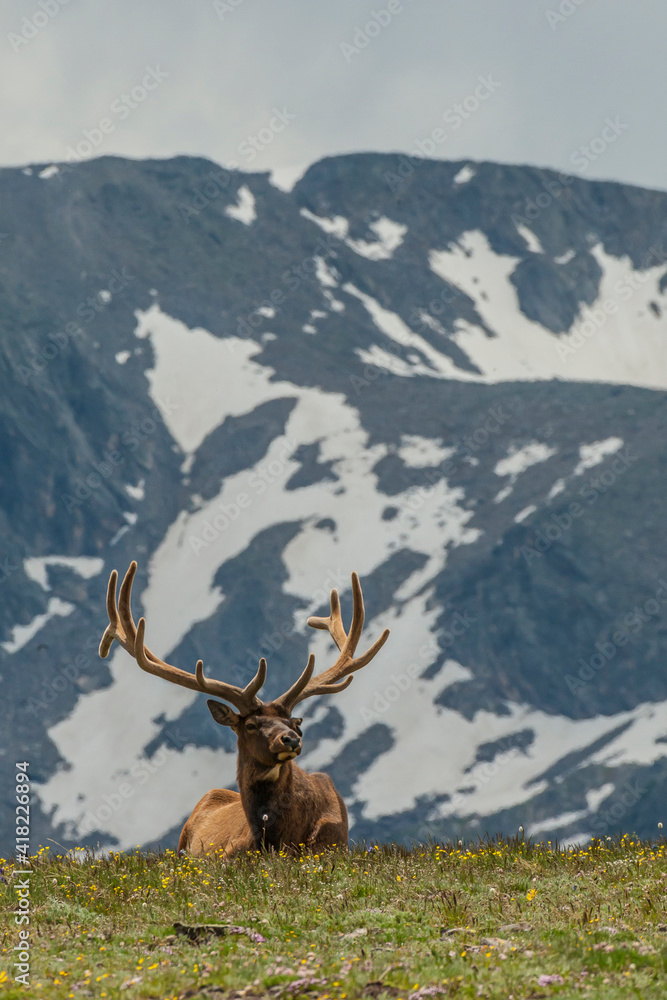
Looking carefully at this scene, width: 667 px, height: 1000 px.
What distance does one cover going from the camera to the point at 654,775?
13262cm

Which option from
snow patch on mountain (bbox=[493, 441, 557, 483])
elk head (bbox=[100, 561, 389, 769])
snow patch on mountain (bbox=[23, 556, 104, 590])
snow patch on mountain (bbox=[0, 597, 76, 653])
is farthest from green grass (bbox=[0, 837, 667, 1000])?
snow patch on mountain (bbox=[493, 441, 557, 483])

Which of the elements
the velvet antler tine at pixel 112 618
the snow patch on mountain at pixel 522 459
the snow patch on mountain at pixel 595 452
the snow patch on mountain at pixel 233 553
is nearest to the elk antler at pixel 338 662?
the velvet antler tine at pixel 112 618

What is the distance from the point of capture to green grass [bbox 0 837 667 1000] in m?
8.09

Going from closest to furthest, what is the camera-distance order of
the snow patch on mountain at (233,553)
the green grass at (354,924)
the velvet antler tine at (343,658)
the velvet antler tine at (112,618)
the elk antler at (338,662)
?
1. the green grass at (354,924)
2. the elk antler at (338,662)
3. the velvet antler tine at (112,618)
4. the velvet antler tine at (343,658)
5. the snow patch on mountain at (233,553)

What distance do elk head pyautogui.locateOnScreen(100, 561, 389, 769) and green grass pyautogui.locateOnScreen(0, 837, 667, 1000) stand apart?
1326 mm

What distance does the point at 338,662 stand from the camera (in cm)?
1664

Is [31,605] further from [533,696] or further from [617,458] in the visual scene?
[617,458]

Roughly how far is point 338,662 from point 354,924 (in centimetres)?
691

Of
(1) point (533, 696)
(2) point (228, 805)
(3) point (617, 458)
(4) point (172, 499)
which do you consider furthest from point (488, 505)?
(2) point (228, 805)

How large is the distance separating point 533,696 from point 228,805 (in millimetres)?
145386

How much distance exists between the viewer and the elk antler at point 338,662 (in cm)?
1477

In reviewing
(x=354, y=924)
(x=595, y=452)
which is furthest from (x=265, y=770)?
(x=595, y=452)

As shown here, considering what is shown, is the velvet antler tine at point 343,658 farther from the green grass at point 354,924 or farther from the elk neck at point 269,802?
the green grass at point 354,924

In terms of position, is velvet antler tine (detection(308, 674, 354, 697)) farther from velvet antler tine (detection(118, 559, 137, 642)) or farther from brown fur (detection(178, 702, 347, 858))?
velvet antler tine (detection(118, 559, 137, 642))
